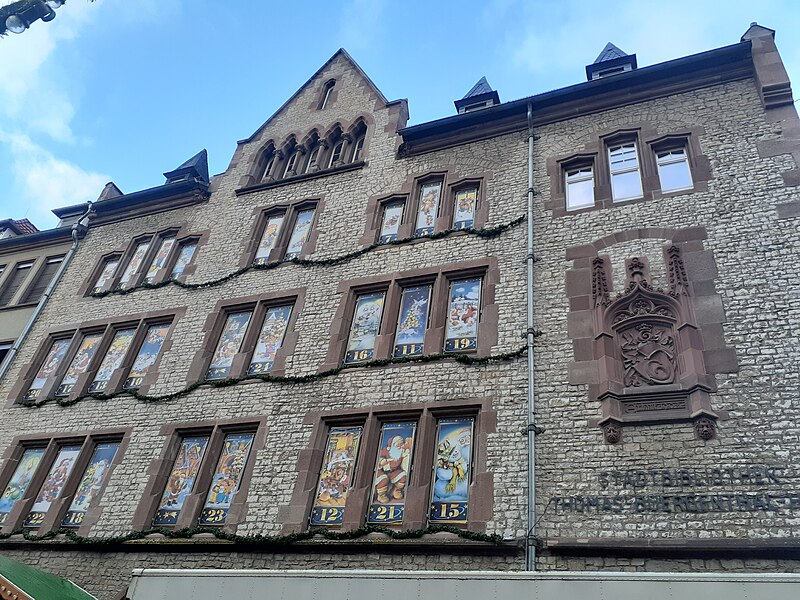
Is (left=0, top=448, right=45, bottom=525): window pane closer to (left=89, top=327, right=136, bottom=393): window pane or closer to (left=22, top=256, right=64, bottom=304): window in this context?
(left=89, top=327, right=136, bottom=393): window pane

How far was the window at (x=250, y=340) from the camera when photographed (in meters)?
14.1

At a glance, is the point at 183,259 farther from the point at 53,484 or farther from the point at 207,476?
the point at 207,476

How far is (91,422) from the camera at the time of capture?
577 inches

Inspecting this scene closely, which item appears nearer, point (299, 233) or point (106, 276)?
point (299, 233)

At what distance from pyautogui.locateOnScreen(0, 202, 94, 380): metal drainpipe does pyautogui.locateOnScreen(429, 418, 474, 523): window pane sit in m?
12.6

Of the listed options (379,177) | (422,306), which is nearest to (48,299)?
(379,177)

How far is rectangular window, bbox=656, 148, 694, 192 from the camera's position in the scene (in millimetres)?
12984

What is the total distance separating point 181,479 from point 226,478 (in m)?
1.11

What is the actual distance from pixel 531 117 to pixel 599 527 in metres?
9.86

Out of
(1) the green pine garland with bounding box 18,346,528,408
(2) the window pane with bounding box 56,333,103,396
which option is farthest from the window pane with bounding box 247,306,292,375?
(2) the window pane with bounding box 56,333,103,396

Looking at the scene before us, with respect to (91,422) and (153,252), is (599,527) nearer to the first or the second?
(91,422)

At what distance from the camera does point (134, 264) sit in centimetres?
1880

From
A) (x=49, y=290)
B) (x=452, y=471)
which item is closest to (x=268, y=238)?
(x=49, y=290)

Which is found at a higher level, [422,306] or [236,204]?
[236,204]
